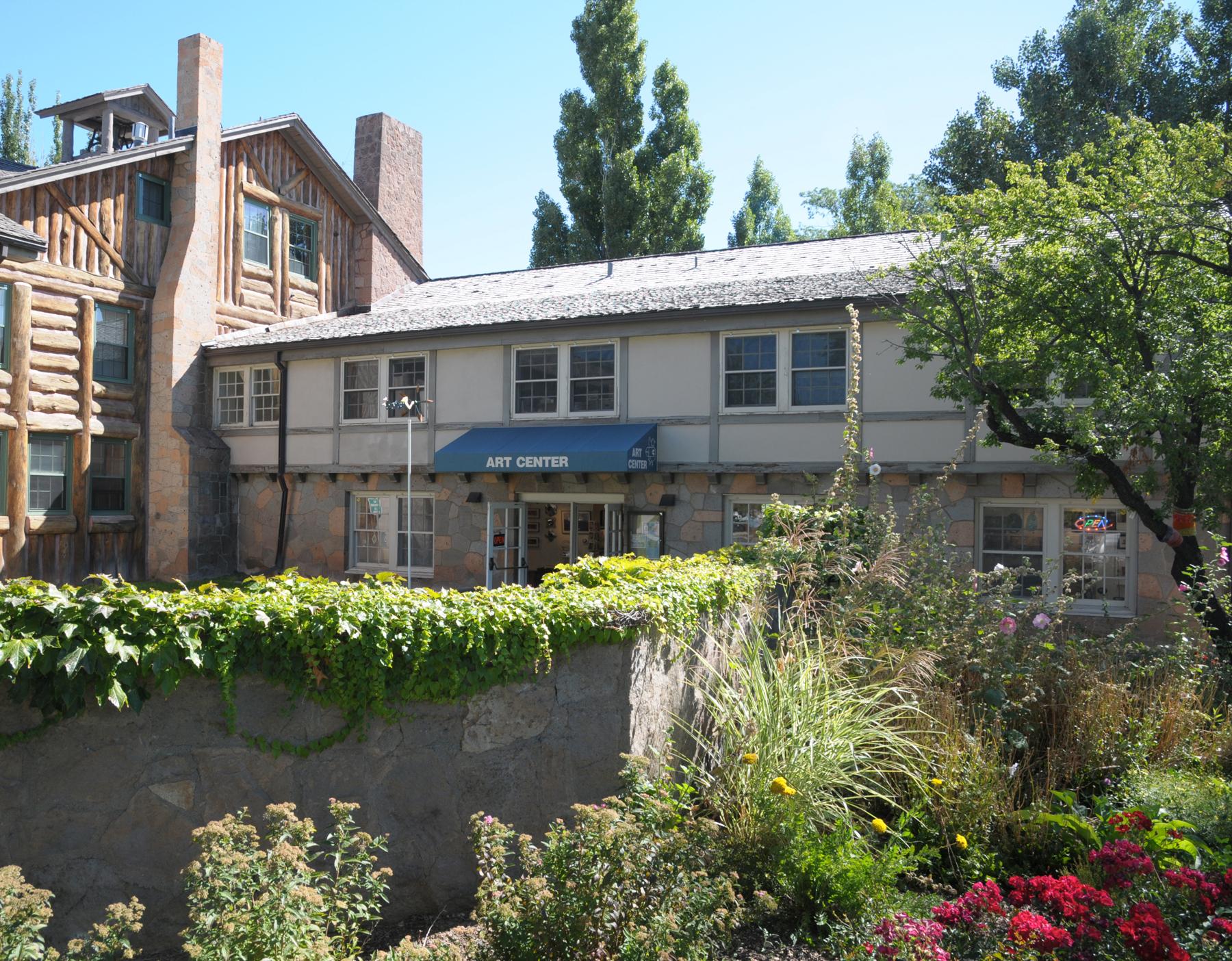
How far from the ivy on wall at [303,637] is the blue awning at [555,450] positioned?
9188 mm

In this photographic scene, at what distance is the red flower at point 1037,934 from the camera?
2914 mm

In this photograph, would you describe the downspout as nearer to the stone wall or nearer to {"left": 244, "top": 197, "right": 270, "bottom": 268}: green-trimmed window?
{"left": 244, "top": 197, "right": 270, "bottom": 268}: green-trimmed window

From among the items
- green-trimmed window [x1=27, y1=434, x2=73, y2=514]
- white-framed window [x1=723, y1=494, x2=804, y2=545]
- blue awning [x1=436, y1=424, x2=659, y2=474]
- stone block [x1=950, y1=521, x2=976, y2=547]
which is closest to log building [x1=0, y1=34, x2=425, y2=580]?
green-trimmed window [x1=27, y1=434, x2=73, y2=514]

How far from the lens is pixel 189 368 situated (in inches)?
735

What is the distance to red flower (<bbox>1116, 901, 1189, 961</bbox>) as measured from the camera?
2.86 metres

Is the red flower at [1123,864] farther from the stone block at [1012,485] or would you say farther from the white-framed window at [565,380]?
the white-framed window at [565,380]

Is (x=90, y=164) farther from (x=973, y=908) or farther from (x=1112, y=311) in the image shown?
(x=973, y=908)

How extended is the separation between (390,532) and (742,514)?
656 cm

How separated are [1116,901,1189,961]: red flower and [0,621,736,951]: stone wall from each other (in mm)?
2480

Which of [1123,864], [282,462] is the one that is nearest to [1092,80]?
[282,462]

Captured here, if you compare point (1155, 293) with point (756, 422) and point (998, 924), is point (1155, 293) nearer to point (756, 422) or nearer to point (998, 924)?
point (756, 422)

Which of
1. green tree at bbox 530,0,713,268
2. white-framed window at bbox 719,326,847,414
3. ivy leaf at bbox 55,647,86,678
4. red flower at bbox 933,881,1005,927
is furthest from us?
green tree at bbox 530,0,713,268

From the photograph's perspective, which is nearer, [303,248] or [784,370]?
[784,370]

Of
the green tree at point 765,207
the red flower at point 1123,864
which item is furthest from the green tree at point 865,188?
the red flower at point 1123,864
